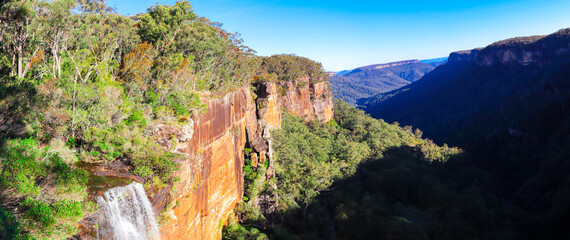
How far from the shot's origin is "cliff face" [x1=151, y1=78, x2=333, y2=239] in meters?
12.9

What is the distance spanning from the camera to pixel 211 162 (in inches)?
675

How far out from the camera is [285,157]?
33562 mm

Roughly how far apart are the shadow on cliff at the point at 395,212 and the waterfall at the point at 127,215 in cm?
1459

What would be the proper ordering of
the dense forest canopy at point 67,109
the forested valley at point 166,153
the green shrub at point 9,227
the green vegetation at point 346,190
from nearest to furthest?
1. the green shrub at point 9,227
2. the dense forest canopy at point 67,109
3. the forested valley at point 166,153
4. the green vegetation at point 346,190

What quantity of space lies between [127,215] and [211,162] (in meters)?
8.17

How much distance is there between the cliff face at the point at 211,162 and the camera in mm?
12883

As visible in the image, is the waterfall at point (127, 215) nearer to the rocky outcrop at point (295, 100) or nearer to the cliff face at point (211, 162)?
the cliff face at point (211, 162)

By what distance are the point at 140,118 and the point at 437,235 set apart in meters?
25.2

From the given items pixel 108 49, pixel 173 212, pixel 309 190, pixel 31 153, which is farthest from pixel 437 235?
pixel 108 49

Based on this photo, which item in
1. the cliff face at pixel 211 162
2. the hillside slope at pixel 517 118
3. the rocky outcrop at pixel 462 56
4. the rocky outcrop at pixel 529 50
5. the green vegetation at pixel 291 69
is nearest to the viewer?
the cliff face at pixel 211 162

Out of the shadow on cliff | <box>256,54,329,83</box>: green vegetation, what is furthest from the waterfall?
<box>256,54,329,83</box>: green vegetation

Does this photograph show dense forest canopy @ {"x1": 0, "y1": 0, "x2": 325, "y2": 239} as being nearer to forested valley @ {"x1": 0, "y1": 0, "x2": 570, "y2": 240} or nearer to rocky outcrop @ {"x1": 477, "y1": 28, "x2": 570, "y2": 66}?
forested valley @ {"x1": 0, "y1": 0, "x2": 570, "y2": 240}

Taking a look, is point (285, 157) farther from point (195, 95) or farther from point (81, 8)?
point (81, 8)

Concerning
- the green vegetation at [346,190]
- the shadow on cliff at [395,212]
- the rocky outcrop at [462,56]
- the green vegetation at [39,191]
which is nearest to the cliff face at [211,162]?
the green vegetation at [346,190]
